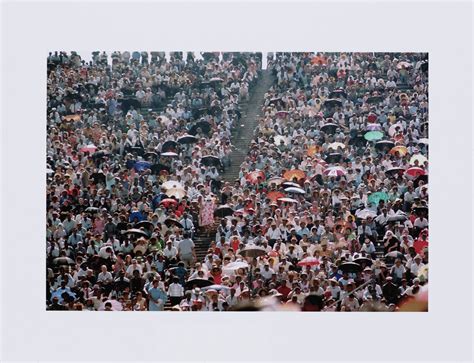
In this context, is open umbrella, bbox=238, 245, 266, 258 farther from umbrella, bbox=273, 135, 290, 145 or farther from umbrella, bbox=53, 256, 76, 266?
umbrella, bbox=53, 256, 76, 266


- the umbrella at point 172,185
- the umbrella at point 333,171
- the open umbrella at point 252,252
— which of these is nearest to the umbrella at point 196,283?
the open umbrella at point 252,252

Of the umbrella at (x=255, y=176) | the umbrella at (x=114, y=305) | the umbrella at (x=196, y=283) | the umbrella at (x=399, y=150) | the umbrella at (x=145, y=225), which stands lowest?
the umbrella at (x=114, y=305)

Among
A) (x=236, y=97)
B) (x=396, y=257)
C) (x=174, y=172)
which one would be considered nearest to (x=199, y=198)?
(x=174, y=172)

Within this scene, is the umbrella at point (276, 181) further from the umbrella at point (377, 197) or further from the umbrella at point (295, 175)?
the umbrella at point (377, 197)

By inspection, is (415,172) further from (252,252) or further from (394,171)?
(252,252)

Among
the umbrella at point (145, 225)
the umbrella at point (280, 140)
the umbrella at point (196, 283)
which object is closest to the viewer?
the umbrella at point (196, 283)

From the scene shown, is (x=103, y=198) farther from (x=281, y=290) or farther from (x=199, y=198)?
(x=281, y=290)

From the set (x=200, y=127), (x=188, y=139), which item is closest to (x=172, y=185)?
(x=188, y=139)
